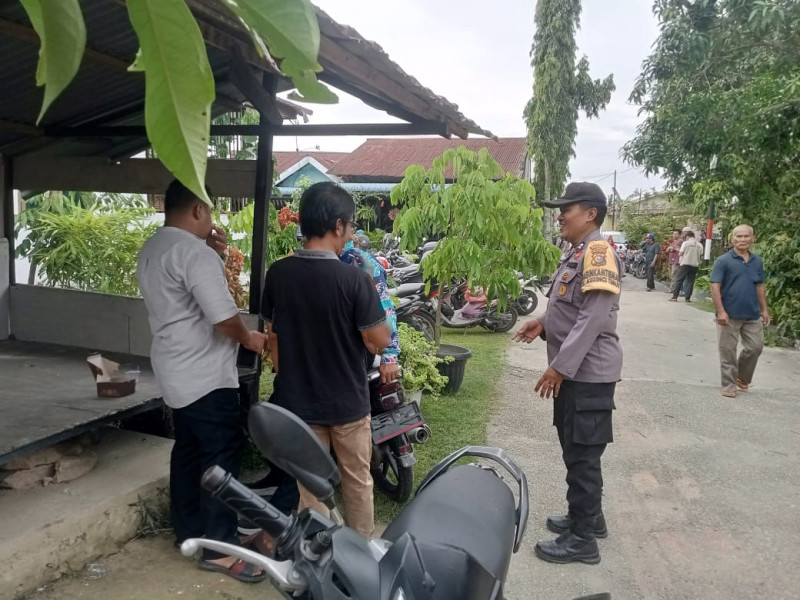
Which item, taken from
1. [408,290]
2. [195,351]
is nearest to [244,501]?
[195,351]

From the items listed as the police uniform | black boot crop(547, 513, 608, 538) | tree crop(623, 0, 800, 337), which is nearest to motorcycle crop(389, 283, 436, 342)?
black boot crop(547, 513, 608, 538)

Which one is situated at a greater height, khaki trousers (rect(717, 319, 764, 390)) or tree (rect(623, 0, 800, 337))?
tree (rect(623, 0, 800, 337))

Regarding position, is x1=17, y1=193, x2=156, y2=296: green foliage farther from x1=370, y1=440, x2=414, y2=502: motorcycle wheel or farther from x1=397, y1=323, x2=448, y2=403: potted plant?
x1=370, y1=440, x2=414, y2=502: motorcycle wheel

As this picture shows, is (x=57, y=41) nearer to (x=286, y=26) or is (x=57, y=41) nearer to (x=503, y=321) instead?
(x=286, y=26)

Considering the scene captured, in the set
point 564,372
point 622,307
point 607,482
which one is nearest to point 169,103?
point 564,372

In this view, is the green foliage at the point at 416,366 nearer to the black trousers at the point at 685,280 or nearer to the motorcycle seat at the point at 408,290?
the motorcycle seat at the point at 408,290

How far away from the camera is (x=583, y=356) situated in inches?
116

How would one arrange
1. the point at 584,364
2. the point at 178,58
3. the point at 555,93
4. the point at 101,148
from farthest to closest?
the point at 555,93 → the point at 101,148 → the point at 584,364 → the point at 178,58

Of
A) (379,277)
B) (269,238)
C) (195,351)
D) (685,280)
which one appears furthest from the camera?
(685,280)

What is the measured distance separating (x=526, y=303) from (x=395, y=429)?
7.80 m

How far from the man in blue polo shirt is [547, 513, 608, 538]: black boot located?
3.52 m

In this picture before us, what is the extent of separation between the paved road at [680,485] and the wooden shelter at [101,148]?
2324 millimetres

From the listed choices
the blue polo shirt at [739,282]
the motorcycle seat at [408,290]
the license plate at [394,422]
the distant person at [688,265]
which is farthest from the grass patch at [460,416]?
the distant person at [688,265]

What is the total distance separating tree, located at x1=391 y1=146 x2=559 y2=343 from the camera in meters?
5.10
